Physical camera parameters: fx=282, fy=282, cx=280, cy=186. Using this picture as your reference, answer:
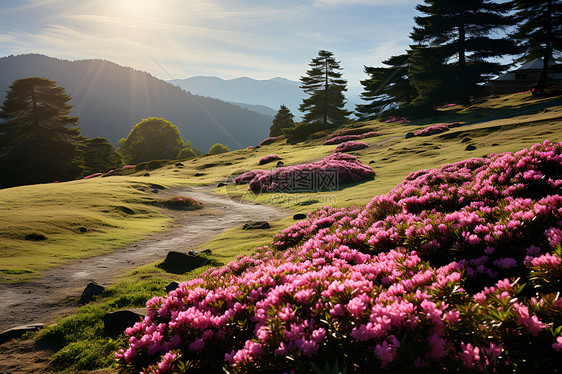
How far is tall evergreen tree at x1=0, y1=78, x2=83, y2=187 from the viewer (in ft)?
151

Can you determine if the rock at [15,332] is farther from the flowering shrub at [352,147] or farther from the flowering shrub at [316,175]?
the flowering shrub at [352,147]

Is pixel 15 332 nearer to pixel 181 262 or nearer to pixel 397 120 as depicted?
pixel 181 262

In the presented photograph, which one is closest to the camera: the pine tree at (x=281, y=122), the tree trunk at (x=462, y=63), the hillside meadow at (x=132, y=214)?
the hillside meadow at (x=132, y=214)

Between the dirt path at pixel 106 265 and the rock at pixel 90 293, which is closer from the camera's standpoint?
the dirt path at pixel 106 265

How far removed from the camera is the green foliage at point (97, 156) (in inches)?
2279

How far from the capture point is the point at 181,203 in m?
21.4

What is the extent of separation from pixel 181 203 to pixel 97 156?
49.3 metres

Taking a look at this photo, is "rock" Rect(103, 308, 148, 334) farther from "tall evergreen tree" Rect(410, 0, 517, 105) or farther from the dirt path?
"tall evergreen tree" Rect(410, 0, 517, 105)

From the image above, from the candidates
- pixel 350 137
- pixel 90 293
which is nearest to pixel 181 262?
pixel 90 293

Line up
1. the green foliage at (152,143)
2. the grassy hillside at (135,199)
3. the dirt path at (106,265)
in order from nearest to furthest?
the dirt path at (106,265)
the grassy hillside at (135,199)
the green foliage at (152,143)

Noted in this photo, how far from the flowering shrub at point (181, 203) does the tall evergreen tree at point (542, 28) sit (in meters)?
43.2

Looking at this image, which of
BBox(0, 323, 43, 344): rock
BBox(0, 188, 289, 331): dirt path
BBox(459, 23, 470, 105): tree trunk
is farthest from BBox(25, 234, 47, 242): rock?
BBox(459, 23, 470, 105): tree trunk

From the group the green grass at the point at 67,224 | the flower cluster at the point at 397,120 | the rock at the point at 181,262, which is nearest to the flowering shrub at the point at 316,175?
the green grass at the point at 67,224

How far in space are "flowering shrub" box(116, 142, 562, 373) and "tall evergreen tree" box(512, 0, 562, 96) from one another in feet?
140
